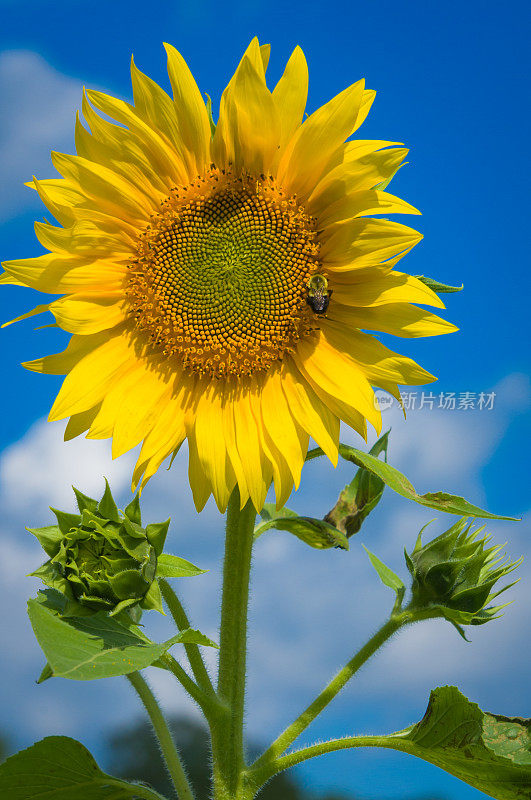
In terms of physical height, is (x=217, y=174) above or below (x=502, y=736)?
above

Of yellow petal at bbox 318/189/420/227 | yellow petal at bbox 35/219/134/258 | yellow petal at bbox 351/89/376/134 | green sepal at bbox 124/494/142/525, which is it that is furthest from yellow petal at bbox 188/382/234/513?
yellow petal at bbox 351/89/376/134

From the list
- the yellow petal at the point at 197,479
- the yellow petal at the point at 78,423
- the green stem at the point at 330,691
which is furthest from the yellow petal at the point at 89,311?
the green stem at the point at 330,691

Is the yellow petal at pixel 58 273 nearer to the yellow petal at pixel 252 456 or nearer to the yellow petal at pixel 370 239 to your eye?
the yellow petal at pixel 252 456

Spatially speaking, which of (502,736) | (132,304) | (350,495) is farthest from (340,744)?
(132,304)

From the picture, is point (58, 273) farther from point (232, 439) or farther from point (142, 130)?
point (232, 439)

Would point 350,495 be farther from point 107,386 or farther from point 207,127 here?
point 207,127
